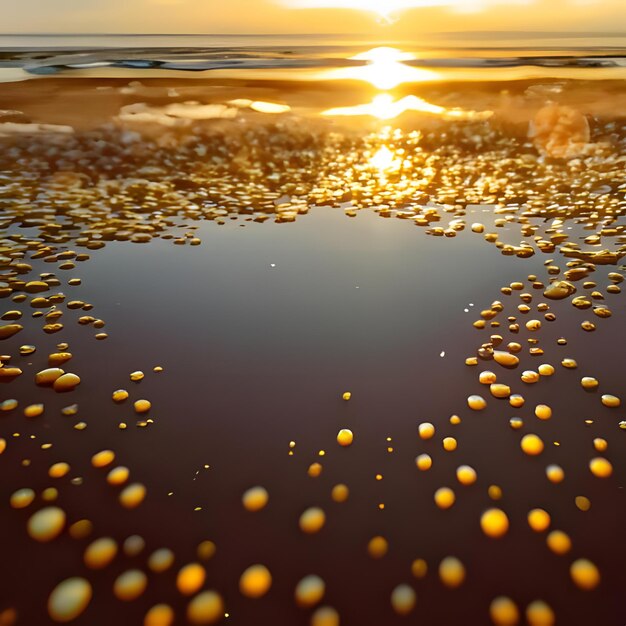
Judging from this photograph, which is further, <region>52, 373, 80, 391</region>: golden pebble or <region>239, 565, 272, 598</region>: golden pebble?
<region>52, 373, 80, 391</region>: golden pebble

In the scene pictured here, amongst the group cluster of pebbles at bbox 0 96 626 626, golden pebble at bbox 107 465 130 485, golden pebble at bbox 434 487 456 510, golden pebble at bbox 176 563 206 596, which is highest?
golden pebble at bbox 176 563 206 596

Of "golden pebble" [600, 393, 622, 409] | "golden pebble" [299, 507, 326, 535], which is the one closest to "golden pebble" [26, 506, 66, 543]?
"golden pebble" [299, 507, 326, 535]

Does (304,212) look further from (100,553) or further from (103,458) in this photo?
(100,553)

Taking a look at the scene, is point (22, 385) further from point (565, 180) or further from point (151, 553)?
point (565, 180)

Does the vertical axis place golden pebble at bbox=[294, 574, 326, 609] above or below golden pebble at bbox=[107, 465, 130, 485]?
above

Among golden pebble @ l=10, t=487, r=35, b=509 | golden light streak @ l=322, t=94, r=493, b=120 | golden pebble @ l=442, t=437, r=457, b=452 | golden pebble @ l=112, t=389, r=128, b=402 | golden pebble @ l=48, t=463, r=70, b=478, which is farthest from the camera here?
golden light streak @ l=322, t=94, r=493, b=120

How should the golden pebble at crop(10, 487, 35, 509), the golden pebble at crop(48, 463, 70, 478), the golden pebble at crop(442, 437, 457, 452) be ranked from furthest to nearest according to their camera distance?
1. the golden pebble at crop(442, 437, 457, 452)
2. the golden pebble at crop(48, 463, 70, 478)
3. the golden pebble at crop(10, 487, 35, 509)

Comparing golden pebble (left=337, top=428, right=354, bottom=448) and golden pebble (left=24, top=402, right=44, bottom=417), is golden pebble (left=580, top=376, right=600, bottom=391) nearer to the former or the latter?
golden pebble (left=337, top=428, right=354, bottom=448)
